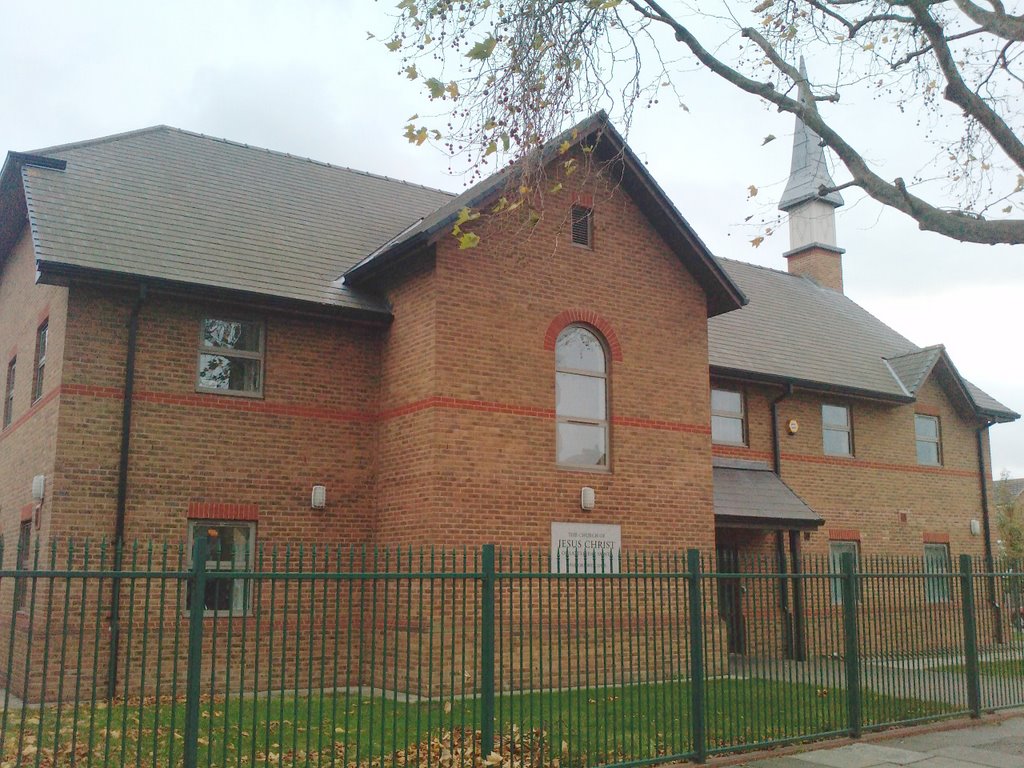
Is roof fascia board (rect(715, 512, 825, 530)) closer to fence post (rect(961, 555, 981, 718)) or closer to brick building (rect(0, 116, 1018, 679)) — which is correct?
brick building (rect(0, 116, 1018, 679))

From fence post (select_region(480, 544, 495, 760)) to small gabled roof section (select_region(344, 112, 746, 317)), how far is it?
253 inches

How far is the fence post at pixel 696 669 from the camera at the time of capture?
336 inches

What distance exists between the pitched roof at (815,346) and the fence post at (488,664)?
11158mm

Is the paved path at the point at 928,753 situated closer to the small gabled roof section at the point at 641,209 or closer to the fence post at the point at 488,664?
the fence post at the point at 488,664

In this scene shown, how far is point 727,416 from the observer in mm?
18797

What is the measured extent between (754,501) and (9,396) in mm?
12421

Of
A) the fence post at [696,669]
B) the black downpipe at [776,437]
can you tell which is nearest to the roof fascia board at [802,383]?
the black downpipe at [776,437]

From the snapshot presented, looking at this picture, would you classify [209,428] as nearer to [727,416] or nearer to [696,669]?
[696,669]

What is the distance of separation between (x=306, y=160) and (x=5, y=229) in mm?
5196

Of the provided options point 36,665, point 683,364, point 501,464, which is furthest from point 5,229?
point 683,364

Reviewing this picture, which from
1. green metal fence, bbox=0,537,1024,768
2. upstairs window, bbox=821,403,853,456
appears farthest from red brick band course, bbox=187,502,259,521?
upstairs window, bbox=821,403,853,456

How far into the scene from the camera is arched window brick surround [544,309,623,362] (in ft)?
47.1

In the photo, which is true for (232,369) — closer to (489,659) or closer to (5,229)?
(5,229)

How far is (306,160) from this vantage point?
18375 millimetres
